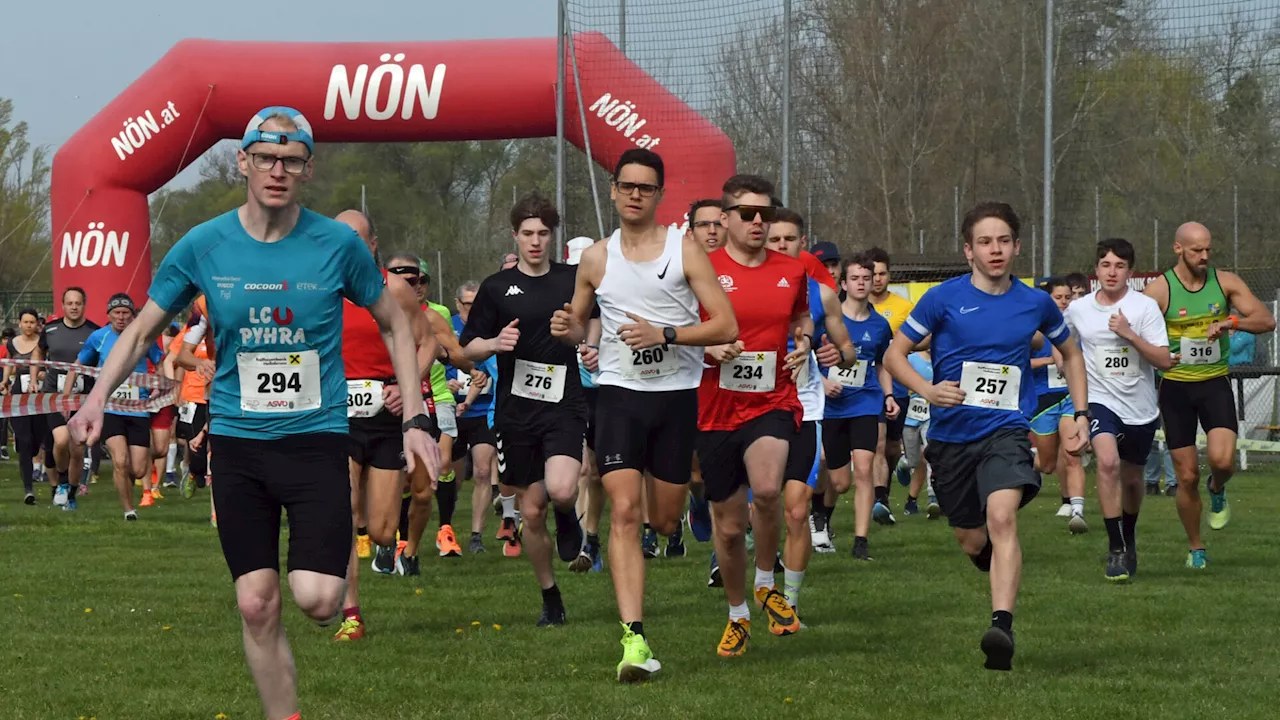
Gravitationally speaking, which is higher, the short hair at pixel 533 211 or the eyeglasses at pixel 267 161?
the short hair at pixel 533 211

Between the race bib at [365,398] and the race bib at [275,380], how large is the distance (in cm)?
404

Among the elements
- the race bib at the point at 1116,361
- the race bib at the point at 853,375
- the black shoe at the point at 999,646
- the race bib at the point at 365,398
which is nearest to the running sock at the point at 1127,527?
the race bib at the point at 1116,361

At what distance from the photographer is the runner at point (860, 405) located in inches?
487

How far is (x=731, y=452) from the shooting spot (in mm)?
8078

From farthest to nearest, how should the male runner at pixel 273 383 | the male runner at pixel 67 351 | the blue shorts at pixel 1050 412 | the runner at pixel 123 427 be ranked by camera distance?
1. the male runner at pixel 67 351
2. the runner at pixel 123 427
3. the blue shorts at pixel 1050 412
4. the male runner at pixel 273 383

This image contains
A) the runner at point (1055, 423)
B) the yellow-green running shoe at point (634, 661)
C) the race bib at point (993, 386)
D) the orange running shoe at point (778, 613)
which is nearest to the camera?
the yellow-green running shoe at point (634, 661)

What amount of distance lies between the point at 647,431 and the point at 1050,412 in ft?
28.3

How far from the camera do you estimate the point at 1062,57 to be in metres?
19.5

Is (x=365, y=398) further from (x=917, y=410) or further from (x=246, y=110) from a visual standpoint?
(x=246, y=110)

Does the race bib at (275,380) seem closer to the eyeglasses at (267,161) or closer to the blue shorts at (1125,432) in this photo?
the eyeglasses at (267,161)

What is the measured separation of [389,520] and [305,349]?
4.50 m

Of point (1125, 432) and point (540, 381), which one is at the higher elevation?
point (540, 381)

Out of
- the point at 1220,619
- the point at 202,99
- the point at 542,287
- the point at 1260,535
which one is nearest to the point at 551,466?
the point at 542,287

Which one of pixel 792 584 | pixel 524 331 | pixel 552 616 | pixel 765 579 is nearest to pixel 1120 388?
pixel 792 584
